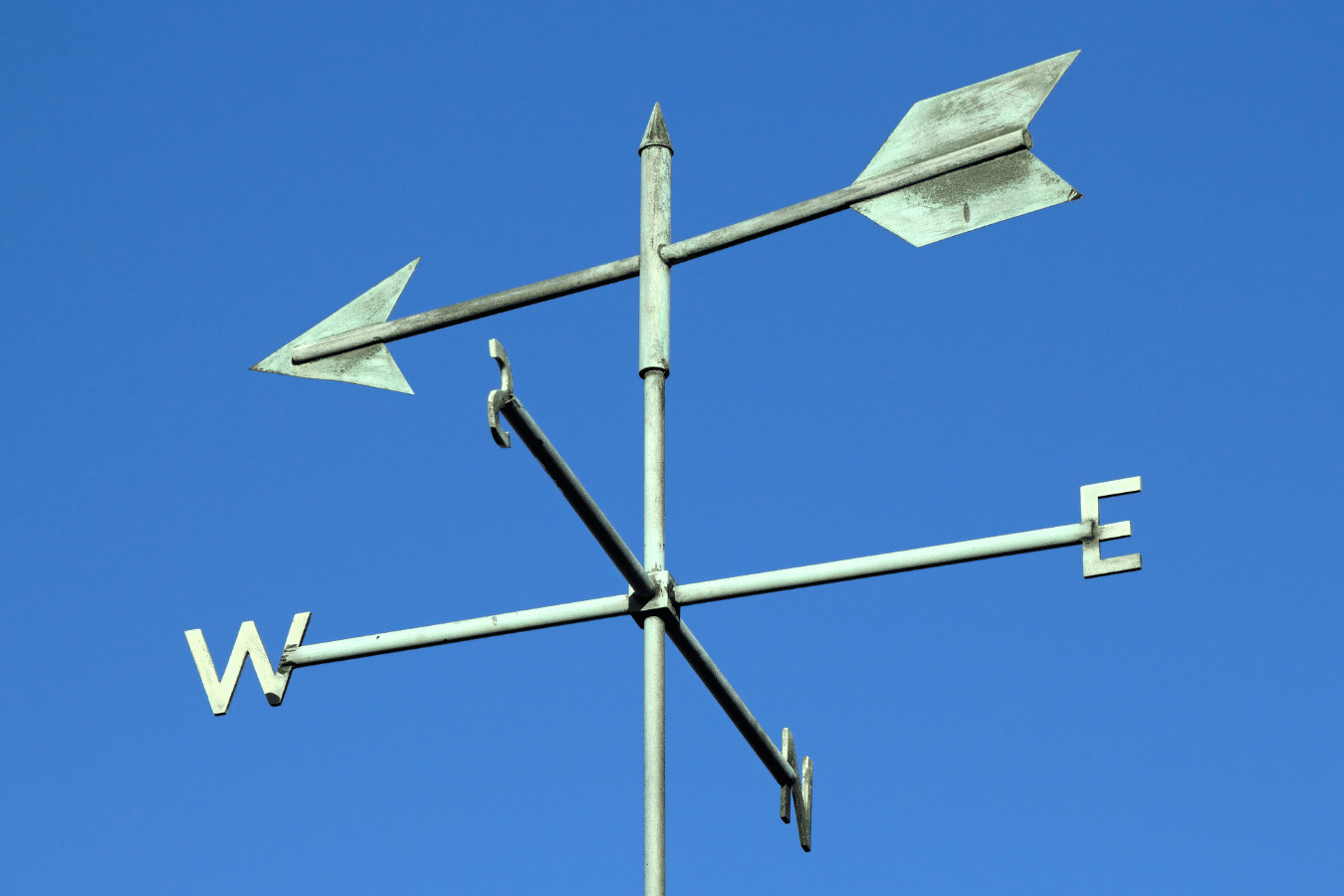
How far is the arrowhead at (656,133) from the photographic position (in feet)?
18.2

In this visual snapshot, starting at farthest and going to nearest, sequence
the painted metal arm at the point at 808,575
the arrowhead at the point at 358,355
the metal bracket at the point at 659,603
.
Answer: the arrowhead at the point at 358,355
the metal bracket at the point at 659,603
the painted metal arm at the point at 808,575

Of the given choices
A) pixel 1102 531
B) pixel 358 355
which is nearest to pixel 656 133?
pixel 358 355

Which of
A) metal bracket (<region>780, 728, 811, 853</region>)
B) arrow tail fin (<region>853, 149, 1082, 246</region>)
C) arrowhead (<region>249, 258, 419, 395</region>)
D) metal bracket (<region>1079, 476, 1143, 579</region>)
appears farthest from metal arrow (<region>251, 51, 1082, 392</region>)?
metal bracket (<region>780, 728, 811, 853</region>)

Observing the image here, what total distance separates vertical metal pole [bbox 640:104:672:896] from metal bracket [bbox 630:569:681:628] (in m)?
0.02

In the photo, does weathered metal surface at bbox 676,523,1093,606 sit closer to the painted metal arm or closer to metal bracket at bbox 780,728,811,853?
the painted metal arm

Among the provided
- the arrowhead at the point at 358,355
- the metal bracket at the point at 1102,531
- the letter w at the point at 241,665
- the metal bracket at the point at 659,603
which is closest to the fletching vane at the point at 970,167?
the metal bracket at the point at 1102,531

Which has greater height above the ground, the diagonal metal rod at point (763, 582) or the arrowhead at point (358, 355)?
the arrowhead at point (358, 355)

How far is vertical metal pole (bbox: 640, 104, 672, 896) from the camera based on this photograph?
14.7 feet

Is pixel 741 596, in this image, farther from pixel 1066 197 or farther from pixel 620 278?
pixel 1066 197

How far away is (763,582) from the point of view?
15.5 ft

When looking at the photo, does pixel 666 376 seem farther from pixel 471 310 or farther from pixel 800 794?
pixel 800 794

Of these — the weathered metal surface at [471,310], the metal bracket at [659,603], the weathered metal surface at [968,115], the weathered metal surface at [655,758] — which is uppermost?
the weathered metal surface at [968,115]

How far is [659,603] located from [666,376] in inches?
30.8

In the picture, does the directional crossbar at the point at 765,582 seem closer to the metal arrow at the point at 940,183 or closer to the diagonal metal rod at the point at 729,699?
the diagonal metal rod at the point at 729,699
